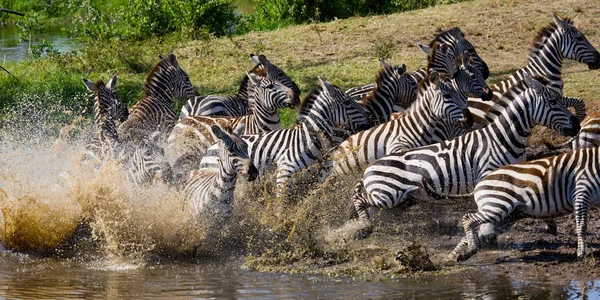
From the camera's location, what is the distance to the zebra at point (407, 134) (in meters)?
11.2

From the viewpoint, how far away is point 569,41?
44.7ft

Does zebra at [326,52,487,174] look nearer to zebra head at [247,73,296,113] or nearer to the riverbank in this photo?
the riverbank

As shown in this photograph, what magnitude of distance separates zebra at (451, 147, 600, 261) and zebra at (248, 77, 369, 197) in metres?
2.26

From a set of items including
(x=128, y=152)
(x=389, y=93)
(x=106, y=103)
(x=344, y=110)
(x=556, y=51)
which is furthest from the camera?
(x=556, y=51)

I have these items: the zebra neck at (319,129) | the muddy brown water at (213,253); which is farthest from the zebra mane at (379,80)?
the muddy brown water at (213,253)

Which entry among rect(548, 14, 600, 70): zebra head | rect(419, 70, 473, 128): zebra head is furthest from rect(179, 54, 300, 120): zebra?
rect(548, 14, 600, 70): zebra head

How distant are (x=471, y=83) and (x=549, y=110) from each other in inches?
89.1

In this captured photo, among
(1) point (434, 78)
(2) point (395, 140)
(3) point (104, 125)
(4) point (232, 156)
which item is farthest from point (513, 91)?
(3) point (104, 125)

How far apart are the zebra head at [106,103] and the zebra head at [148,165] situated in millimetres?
950

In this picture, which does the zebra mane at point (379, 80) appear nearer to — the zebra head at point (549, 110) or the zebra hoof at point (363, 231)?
the zebra hoof at point (363, 231)

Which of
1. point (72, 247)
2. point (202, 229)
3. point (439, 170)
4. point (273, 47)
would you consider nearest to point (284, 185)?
point (202, 229)

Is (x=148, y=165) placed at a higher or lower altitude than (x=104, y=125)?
lower

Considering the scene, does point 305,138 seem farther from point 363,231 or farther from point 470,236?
point 470,236

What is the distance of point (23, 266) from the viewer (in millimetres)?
10344
